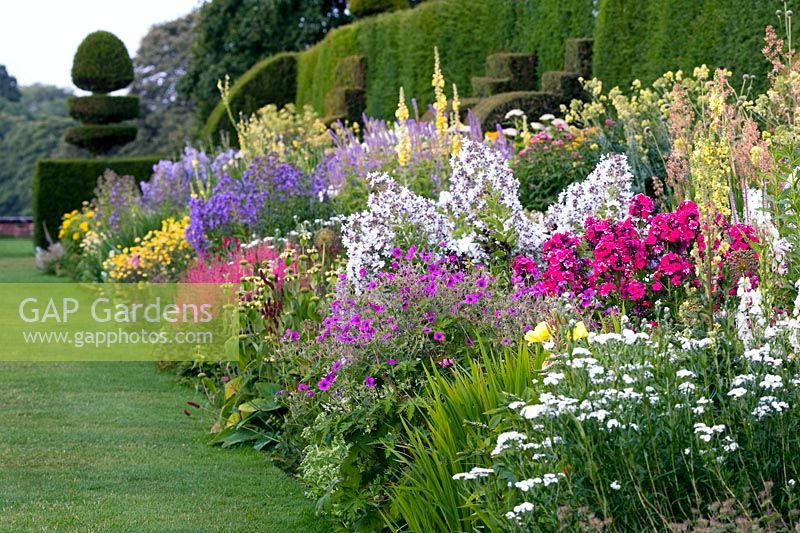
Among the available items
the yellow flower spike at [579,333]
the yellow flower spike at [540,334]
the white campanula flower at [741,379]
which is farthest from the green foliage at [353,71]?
the white campanula flower at [741,379]

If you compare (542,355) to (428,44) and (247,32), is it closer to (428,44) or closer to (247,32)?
(428,44)

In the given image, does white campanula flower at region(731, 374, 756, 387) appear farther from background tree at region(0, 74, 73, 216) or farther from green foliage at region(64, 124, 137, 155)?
background tree at region(0, 74, 73, 216)

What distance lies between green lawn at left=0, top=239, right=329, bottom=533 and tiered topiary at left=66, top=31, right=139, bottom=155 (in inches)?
584

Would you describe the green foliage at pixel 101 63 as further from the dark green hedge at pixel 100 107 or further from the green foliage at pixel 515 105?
the green foliage at pixel 515 105

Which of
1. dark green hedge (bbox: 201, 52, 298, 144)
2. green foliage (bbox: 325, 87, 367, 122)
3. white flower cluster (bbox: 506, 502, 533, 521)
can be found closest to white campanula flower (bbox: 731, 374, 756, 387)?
white flower cluster (bbox: 506, 502, 533, 521)

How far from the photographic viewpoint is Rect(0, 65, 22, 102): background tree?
5181 cm

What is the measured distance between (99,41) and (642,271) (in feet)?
62.9

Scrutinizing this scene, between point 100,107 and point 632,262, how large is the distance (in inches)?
743

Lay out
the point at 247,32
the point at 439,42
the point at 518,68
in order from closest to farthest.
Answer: the point at 518,68, the point at 439,42, the point at 247,32

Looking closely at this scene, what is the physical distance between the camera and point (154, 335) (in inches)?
373

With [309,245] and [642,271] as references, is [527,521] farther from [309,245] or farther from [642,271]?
[309,245]

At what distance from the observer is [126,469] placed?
563 centimetres

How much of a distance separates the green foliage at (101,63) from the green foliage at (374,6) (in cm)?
491

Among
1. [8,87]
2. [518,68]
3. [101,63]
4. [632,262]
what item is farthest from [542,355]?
[8,87]
